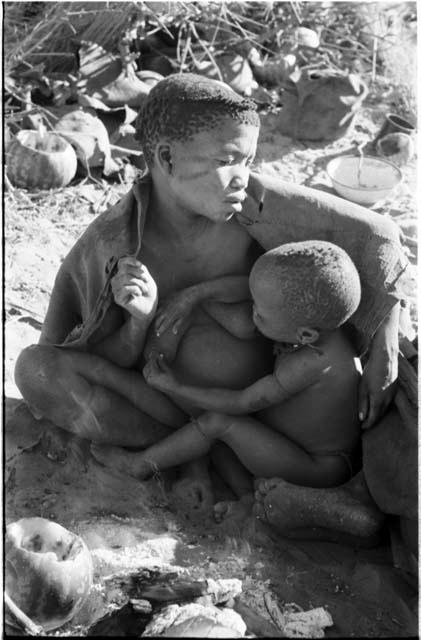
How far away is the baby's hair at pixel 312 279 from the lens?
3031mm

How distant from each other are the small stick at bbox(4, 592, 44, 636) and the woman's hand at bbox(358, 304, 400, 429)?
117 centimetres

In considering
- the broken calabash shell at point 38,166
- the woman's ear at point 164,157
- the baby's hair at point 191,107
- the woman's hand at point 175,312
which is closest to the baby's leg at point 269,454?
the woman's hand at point 175,312

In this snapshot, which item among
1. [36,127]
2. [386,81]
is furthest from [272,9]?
[36,127]

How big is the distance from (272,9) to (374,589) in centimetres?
526

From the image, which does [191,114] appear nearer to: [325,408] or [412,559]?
[325,408]

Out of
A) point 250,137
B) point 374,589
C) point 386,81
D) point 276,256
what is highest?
point 250,137

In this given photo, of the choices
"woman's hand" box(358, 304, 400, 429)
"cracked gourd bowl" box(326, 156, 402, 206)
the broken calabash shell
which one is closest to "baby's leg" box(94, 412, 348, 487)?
"woman's hand" box(358, 304, 400, 429)

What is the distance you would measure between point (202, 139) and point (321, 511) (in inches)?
46.7

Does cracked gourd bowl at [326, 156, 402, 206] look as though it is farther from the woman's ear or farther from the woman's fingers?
the woman's ear

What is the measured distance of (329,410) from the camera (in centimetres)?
338

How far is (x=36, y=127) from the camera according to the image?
254 inches

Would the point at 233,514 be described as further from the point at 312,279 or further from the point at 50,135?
the point at 50,135

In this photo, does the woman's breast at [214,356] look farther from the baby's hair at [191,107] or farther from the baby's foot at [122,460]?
the baby's hair at [191,107]

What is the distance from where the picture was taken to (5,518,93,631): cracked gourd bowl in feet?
9.71
